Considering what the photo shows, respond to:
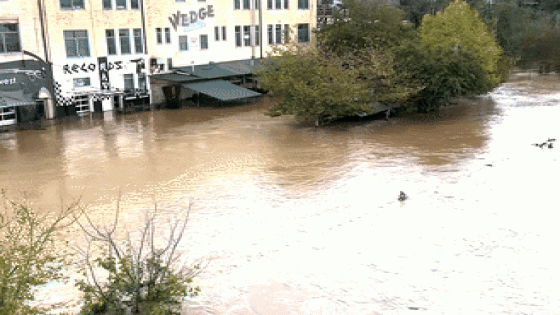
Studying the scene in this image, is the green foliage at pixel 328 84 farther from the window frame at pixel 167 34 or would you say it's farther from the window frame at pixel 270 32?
the window frame at pixel 270 32

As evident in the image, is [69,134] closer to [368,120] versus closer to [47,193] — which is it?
[47,193]

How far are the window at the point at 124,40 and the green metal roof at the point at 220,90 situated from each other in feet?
16.7

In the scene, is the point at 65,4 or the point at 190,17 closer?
the point at 65,4

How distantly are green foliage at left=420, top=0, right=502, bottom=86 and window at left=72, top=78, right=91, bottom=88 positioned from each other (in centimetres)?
2447

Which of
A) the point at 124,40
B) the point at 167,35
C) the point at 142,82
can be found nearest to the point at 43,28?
the point at 124,40

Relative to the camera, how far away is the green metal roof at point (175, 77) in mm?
44800

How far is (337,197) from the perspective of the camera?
2334 centimetres

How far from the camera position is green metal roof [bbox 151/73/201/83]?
147 feet

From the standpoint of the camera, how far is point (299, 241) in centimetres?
1894

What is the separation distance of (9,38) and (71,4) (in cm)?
498

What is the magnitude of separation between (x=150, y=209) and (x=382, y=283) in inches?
406

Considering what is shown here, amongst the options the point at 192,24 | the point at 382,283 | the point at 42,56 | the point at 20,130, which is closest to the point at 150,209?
the point at 382,283

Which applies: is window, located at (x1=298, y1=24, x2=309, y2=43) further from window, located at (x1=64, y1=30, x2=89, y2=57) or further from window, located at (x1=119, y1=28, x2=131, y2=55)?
window, located at (x1=64, y1=30, x2=89, y2=57)

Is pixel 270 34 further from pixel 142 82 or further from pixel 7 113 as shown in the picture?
pixel 7 113
